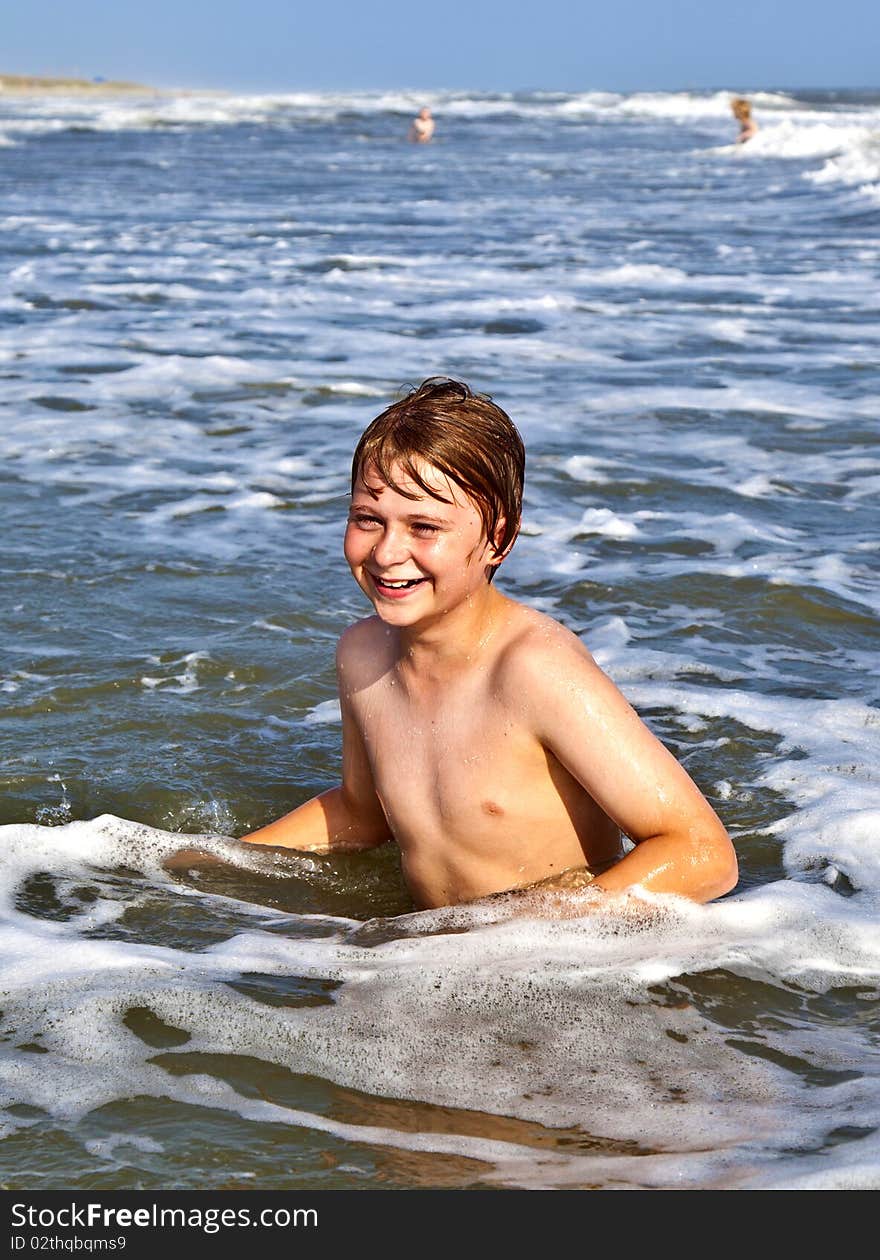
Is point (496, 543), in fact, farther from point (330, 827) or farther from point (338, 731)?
point (338, 731)

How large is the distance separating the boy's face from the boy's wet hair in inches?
0.7

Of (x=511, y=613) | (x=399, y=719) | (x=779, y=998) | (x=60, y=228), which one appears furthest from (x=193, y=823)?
(x=60, y=228)

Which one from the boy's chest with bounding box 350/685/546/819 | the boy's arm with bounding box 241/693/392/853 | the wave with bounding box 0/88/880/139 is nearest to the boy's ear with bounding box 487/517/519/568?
the boy's chest with bounding box 350/685/546/819

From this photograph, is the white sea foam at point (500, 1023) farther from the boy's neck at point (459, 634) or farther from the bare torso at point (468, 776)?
the boy's neck at point (459, 634)

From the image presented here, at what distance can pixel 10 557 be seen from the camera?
602 cm

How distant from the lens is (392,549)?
304 centimetres

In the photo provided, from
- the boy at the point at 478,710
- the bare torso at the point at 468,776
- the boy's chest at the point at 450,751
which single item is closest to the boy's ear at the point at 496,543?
the boy at the point at 478,710

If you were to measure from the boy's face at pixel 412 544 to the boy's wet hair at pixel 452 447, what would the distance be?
17 mm

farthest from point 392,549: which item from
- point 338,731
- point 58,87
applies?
point 58,87

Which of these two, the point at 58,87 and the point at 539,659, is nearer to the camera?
the point at 539,659

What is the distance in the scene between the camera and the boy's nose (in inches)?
120

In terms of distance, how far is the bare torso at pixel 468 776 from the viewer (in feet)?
10.5

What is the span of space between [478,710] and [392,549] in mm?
414

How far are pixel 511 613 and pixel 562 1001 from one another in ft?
2.61
